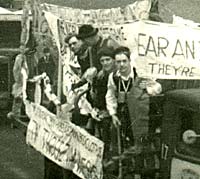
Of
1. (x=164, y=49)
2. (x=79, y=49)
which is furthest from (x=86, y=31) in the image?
(x=164, y=49)

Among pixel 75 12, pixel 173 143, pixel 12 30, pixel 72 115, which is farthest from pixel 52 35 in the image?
pixel 12 30

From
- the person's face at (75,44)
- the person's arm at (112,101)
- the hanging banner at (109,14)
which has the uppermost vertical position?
the hanging banner at (109,14)

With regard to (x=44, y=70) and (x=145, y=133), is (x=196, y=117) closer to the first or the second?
(x=145, y=133)

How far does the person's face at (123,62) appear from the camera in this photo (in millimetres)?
6305

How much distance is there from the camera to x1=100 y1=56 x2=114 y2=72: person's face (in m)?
6.48

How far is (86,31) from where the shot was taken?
6742 mm

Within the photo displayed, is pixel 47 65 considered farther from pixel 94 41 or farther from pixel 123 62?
pixel 123 62

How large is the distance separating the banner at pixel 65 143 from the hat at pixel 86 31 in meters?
0.91

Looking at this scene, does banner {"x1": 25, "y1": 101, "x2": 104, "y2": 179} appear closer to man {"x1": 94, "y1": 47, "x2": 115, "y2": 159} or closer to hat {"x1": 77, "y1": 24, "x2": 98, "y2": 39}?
man {"x1": 94, "y1": 47, "x2": 115, "y2": 159}

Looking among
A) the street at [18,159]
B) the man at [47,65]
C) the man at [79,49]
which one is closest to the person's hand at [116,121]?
the man at [79,49]

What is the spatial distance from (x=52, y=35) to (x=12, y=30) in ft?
22.7

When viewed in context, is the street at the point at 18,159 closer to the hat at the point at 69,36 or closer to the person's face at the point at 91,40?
the hat at the point at 69,36

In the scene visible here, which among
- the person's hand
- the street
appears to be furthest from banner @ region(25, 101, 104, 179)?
the street

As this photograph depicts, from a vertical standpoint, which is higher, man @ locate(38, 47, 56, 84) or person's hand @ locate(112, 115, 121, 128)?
man @ locate(38, 47, 56, 84)
